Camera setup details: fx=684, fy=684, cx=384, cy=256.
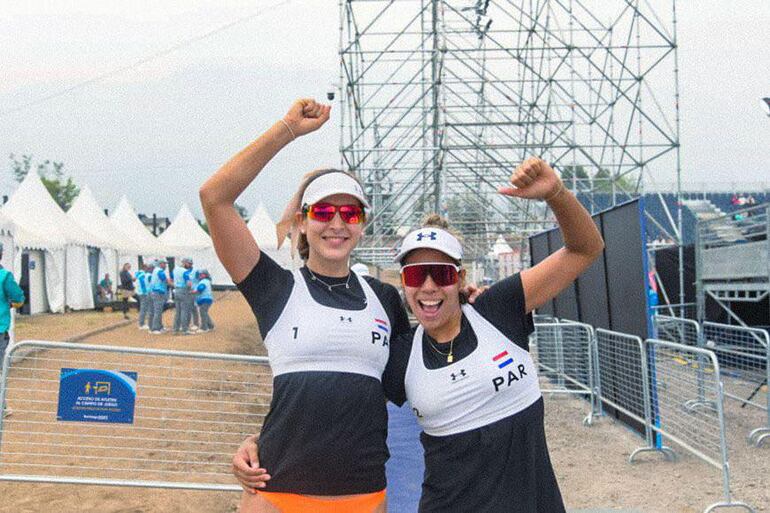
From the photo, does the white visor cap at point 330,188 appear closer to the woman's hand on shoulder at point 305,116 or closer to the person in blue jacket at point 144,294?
the woman's hand on shoulder at point 305,116

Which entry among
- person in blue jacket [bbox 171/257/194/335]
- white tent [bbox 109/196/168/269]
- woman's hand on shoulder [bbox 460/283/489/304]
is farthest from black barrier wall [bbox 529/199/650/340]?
white tent [bbox 109/196/168/269]

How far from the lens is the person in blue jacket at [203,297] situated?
51.8 feet

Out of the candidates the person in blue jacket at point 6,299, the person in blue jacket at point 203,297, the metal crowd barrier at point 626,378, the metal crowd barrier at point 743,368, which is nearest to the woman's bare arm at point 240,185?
the metal crowd barrier at point 626,378

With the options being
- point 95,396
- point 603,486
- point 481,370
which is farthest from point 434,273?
point 603,486

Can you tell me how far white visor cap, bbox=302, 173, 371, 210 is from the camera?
90.5 inches

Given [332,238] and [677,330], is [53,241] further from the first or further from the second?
[332,238]

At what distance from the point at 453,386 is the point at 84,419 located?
3.46 m

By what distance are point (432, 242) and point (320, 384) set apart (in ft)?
1.94

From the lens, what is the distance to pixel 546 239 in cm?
1087

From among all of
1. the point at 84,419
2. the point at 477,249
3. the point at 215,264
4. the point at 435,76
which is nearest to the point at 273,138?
the point at 84,419

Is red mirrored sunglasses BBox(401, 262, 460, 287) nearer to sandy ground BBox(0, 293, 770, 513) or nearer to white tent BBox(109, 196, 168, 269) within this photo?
sandy ground BBox(0, 293, 770, 513)

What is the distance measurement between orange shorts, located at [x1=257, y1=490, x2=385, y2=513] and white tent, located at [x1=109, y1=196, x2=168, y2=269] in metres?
27.3

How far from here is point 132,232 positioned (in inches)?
1180

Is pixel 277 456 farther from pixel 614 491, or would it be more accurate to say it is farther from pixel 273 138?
pixel 614 491
